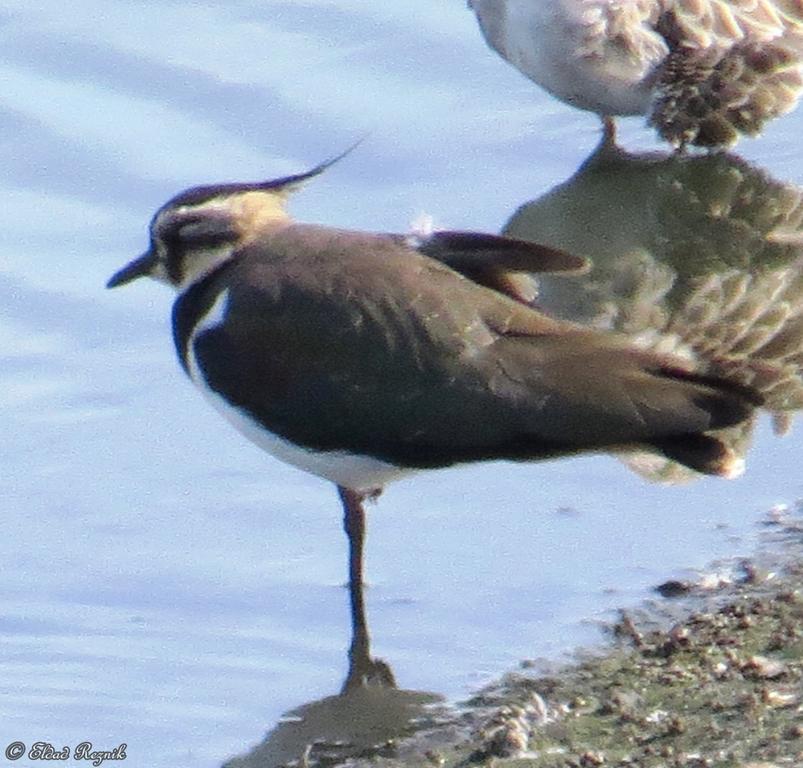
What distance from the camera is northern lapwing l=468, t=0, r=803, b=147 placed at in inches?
424

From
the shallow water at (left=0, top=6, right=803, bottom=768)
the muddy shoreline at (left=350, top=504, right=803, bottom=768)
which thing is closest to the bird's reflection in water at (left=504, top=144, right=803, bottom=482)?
the shallow water at (left=0, top=6, right=803, bottom=768)

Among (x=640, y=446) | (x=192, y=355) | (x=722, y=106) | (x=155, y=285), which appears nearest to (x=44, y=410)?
(x=155, y=285)

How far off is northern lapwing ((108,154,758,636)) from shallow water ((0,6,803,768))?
490 mm

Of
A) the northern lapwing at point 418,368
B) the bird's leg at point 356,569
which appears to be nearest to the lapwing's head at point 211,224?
the northern lapwing at point 418,368

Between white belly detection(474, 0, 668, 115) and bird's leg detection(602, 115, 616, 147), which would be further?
bird's leg detection(602, 115, 616, 147)

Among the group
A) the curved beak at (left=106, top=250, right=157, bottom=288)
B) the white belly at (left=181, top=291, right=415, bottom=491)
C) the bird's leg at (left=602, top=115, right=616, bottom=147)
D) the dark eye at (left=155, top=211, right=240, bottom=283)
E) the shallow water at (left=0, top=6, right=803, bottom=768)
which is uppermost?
the dark eye at (left=155, top=211, right=240, bottom=283)

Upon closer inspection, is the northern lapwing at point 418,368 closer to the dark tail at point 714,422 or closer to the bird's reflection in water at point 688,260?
the dark tail at point 714,422

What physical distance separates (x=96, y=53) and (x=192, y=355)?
529 cm

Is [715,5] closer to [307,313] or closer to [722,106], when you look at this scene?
[722,106]

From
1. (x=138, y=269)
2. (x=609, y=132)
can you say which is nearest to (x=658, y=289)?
(x=609, y=132)

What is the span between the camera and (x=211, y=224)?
23.6 ft

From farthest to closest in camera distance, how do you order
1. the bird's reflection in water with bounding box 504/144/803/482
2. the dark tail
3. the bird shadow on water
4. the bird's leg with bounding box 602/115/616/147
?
the bird's leg with bounding box 602/115/616/147 → the bird's reflection in water with bounding box 504/144/803/482 → the bird shadow on water → the dark tail

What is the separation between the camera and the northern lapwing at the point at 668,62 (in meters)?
10.8

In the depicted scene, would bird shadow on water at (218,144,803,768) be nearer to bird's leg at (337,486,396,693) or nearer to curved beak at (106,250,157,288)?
bird's leg at (337,486,396,693)
